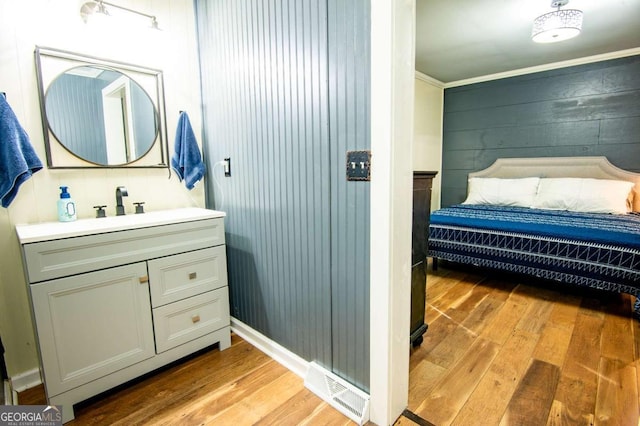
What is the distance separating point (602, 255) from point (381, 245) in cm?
219

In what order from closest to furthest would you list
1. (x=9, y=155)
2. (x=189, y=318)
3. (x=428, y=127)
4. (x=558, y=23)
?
(x=9, y=155), (x=189, y=318), (x=558, y=23), (x=428, y=127)

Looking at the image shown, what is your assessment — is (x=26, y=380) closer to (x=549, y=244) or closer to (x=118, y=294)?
(x=118, y=294)

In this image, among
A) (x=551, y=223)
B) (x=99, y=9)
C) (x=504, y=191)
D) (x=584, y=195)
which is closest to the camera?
(x=99, y=9)

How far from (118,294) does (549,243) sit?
122 inches

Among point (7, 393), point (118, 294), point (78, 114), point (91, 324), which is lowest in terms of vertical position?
point (7, 393)

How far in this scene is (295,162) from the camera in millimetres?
1620

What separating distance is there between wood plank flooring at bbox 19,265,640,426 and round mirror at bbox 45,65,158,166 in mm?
1334

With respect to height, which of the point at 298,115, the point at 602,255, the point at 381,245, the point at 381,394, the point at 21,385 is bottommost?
the point at 21,385

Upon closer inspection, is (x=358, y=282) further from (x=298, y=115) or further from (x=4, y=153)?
(x=4, y=153)

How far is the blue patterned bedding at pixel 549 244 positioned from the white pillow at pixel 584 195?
21 centimetres

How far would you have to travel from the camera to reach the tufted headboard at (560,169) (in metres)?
3.52

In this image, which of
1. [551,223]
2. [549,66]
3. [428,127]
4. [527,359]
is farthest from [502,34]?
[527,359]

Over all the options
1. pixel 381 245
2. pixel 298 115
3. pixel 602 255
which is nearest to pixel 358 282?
pixel 381 245

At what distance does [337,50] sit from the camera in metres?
1.35
